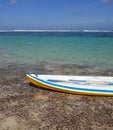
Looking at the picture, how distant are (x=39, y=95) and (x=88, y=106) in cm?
212

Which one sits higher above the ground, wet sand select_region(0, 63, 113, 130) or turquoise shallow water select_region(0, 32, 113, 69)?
turquoise shallow water select_region(0, 32, 113, 69)

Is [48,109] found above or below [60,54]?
below

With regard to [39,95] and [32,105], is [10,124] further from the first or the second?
[39,95]

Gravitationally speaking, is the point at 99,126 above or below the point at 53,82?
below

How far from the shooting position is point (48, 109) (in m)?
6.57

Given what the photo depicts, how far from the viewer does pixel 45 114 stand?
6.22 meters

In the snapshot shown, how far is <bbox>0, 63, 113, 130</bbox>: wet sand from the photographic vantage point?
18.5 feet

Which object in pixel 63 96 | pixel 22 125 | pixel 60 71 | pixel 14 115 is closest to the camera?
pixel 22 125

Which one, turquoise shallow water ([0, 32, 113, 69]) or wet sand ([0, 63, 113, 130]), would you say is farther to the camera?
turquoise shallow water ([0, 32, 113, 69])

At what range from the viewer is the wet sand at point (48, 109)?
18.5ft

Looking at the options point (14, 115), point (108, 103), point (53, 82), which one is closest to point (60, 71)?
point (53, 82)

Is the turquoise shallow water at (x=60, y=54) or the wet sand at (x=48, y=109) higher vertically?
the turquoise shallow water at (x=60, y=54)

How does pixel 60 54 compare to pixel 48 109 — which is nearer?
pixel 48 109

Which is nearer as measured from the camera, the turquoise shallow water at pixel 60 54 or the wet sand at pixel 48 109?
the wet sand at pixel 48 109
